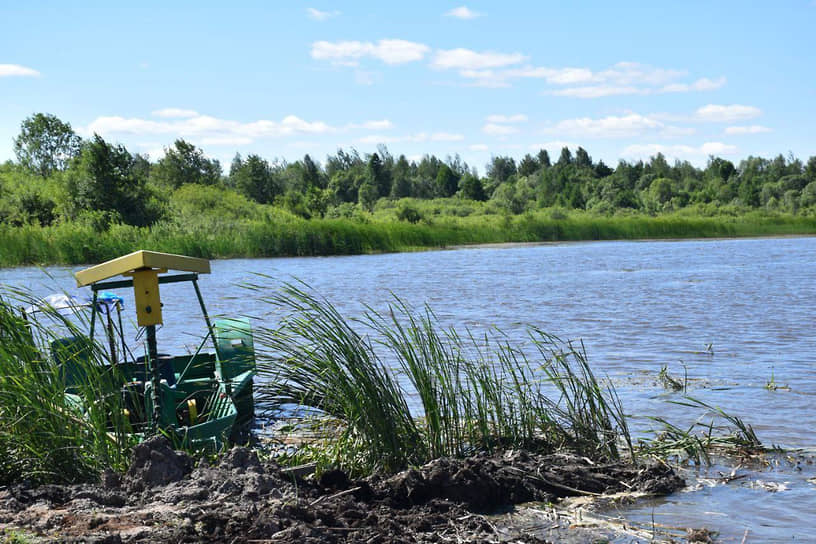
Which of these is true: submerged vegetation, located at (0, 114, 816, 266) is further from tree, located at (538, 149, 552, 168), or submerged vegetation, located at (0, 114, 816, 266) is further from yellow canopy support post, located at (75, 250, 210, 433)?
yellow canopy support post, located at (75, 250, 210, 433)

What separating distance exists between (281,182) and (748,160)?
2078 inches

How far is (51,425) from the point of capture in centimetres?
523

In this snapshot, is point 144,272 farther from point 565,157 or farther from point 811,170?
point 565,157

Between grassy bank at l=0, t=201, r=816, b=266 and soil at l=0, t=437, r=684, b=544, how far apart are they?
92.0ft

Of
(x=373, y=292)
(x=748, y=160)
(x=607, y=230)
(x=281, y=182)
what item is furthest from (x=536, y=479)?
(x=748, y=160)

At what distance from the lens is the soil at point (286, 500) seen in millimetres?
3949

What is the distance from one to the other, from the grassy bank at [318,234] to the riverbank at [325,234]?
4 centimetres

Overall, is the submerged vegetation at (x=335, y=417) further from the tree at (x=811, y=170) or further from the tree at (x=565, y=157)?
the tree at (x=565, y=157)

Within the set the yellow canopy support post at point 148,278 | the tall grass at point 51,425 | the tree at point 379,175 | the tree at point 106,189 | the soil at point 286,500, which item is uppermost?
the tree at point 379,175

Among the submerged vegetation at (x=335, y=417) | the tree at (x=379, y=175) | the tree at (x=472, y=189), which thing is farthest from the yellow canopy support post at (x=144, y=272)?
the tree at (x=379, y=175)

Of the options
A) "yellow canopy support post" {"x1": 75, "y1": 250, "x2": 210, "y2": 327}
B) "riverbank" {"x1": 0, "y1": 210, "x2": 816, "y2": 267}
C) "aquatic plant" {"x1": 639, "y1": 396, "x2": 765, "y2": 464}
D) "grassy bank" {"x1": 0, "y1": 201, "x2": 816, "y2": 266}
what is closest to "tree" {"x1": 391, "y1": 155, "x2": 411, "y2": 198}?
"grassy bank" {"x1": 0, "y1": 201, "x2": 816, "y2": 266}

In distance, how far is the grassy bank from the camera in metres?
33.0

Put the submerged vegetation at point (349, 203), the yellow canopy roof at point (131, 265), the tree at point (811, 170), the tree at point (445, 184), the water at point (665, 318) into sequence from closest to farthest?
the water at point (665, 318)
the yellow canopy roof at point (131, 265)
the submerged vegetation at point (349, 203)
the tree at point (811, 170)
the tree at point (445, 184)

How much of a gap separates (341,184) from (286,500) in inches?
3414
